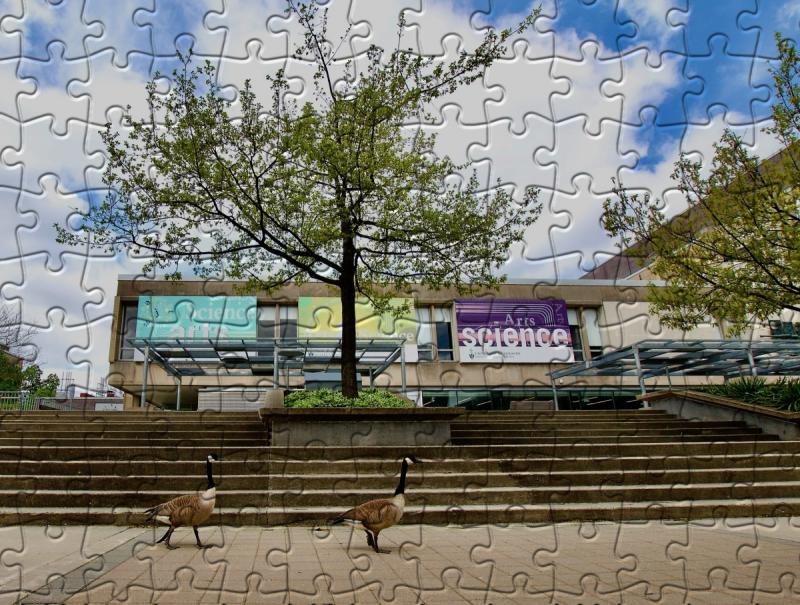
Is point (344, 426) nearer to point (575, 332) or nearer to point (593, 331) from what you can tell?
point (575, 332)

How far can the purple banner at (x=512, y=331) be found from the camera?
35.8m

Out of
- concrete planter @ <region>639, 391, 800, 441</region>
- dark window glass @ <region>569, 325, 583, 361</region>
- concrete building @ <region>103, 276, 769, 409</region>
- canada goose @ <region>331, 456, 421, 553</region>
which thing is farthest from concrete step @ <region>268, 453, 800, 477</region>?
dark window glass @ <region>569, 325, 583, 361</region>

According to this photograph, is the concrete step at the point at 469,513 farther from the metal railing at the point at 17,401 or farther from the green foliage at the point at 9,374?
the green foliage at the point at 9,374

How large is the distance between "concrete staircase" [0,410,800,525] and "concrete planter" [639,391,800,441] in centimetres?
165

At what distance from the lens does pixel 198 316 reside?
3438 cm

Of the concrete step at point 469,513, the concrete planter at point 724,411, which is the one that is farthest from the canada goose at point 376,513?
the concrete planter at point 724,411

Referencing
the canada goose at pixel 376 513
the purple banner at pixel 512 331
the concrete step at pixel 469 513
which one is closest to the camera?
the canada goose at pixel 376 513

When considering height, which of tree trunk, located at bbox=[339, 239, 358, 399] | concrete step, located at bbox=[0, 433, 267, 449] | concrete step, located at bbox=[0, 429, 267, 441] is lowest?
concrete step, located at bbox=[0, 433, 267, 449]

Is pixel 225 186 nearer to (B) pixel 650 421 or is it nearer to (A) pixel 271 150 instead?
(A) pixel 271 150

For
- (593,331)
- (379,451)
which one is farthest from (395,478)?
(593,331)

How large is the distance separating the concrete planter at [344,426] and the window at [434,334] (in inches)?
961

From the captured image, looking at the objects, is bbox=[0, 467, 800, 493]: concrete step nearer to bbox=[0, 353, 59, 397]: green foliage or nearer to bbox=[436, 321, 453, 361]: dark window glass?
bbox=[0, 353, 59, 397]: green foliage

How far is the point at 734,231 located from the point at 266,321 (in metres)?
28.8

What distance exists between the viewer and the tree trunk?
12789 mm
